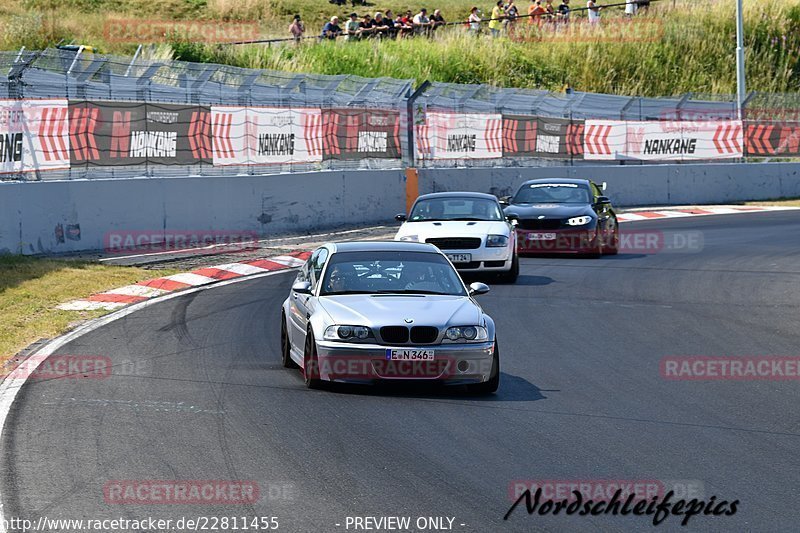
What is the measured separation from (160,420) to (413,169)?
65.3ft

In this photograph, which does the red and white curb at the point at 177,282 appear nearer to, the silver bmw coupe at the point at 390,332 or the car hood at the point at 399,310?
the silver bmw coupe at the point at 390,332

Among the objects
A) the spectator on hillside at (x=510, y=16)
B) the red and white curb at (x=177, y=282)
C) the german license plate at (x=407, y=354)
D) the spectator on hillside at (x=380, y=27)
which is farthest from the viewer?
the spectator on hillside at (x=510, y=16)

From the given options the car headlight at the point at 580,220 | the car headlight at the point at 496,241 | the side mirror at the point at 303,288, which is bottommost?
the car headlight at the point at 580,220

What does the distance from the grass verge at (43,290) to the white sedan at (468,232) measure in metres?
3.91

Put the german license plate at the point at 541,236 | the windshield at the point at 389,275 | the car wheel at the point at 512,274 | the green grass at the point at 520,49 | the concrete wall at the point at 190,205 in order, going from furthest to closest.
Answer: the green grass at the point at 520,49, the german license plate at the point at 541,236, the concrete wall at the point at 190,205, the car wheel at the point at 512,274, the windshield at the point at 389,275

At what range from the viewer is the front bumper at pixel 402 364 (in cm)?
970

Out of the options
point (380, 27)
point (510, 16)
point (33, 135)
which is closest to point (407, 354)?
point (33, 135)

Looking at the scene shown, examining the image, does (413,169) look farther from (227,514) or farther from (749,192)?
(227,514)

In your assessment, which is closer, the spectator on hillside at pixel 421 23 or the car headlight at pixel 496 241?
the car headlight at pixel 496 241

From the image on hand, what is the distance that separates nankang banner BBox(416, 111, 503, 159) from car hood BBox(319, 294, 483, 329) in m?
19.0

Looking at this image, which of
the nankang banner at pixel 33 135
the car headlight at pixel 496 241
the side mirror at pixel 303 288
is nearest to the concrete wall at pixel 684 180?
the car headlight at pixel 496 241

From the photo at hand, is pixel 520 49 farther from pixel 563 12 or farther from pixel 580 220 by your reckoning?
pixel 580 220

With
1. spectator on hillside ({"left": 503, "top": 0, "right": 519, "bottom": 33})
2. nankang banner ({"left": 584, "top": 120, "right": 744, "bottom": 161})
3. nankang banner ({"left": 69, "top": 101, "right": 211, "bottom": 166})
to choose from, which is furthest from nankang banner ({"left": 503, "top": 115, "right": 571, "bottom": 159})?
spectator on hillside ({"left": 503, "top": 0, "right": 519, "bottom": 33})

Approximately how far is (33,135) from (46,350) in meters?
7.90
